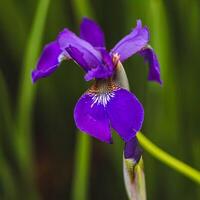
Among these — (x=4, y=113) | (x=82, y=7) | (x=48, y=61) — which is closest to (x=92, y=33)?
(x=48, y=61)

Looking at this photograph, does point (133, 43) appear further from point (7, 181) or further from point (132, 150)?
point (7, 181)

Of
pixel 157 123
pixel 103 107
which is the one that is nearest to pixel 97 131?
pixel 103 107

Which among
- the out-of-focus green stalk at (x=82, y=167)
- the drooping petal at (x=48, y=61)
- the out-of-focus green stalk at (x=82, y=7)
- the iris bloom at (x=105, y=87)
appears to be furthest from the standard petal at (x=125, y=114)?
the out-of-focus green stalk at (x=82, y=7)

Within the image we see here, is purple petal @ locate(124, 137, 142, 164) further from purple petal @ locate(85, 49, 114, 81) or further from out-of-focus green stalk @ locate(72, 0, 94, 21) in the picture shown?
out-of-focus green stalk @ locate(72, 0, 94, 21)

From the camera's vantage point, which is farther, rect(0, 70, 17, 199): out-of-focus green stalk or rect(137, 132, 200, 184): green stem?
rect(0, 70, 17, 199): out-of-focus green stalk

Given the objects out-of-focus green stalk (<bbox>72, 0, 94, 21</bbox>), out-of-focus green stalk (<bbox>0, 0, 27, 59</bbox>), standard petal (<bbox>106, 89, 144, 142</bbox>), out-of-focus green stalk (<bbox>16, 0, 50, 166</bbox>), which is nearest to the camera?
standard petal (<bbox>106, 89, 144, 142</bbox>)

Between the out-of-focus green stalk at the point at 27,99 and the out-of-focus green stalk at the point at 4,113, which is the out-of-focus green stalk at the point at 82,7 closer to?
the out-of-focus green stalk at the point at 27,99

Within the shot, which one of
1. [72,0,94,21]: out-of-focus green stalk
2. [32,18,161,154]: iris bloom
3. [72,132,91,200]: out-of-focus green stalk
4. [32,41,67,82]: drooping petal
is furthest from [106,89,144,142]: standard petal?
[72,0,94,21]: out-of-focus green stalk
